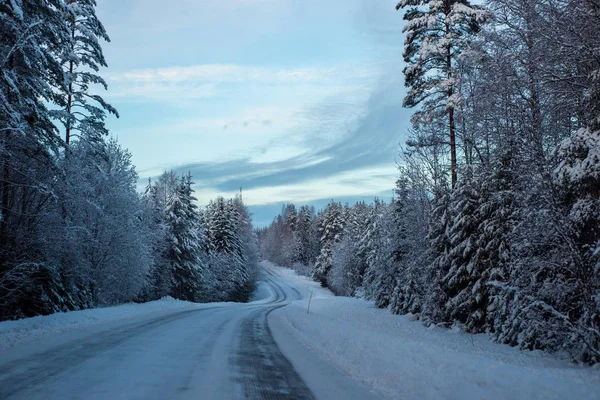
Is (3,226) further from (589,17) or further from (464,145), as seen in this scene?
(464,145)

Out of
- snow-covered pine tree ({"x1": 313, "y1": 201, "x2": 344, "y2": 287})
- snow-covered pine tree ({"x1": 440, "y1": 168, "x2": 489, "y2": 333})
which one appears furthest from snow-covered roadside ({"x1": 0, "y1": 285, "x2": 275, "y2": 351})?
snow-covered pine tree ({"x1": 313, "y1": 201, "x2": 344, "y2": 287})

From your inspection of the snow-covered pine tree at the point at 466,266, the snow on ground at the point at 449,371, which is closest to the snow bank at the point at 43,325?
the snow on ground at the point at 449,371

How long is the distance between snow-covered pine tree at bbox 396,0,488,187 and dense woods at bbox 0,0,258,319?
14106 mm

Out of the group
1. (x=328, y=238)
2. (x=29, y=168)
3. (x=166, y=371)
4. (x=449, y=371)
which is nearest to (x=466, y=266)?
(x=449, y=371)

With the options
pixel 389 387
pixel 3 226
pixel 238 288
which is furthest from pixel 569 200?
pixel 238 288

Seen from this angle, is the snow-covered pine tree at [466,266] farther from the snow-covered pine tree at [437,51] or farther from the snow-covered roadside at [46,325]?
the snow-covered roadside at [46,325]

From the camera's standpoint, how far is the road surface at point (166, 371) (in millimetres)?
5684

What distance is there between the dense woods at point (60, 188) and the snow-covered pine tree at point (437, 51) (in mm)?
14106

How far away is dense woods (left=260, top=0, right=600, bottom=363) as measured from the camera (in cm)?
916

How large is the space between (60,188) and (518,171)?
16.5 m

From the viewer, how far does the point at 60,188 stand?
17.6 m

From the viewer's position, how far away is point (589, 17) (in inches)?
362

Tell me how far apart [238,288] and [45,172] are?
45.0 m

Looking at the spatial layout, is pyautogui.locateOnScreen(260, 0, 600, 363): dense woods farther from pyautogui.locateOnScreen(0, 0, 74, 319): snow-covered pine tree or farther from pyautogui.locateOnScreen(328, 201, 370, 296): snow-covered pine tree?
pyautogui.locateOnScreen(328, 201, 370, 296): snow-covered pine tree
